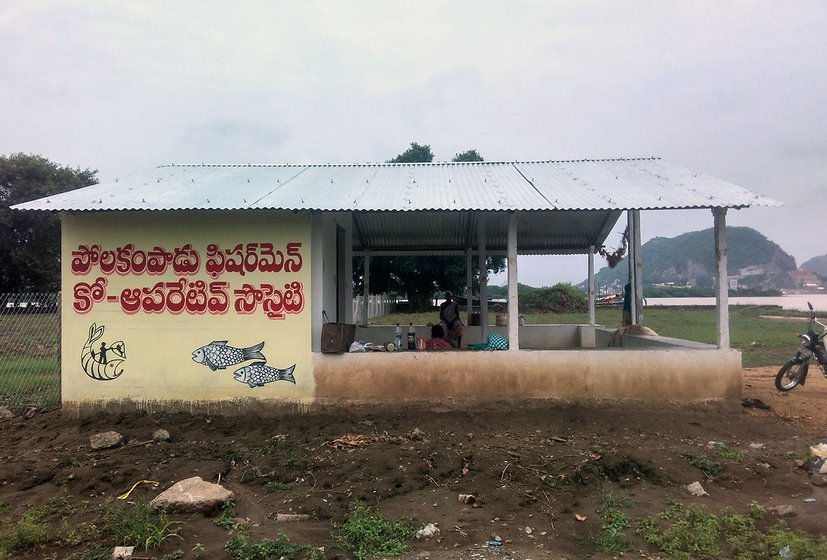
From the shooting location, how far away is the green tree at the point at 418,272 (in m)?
27.0

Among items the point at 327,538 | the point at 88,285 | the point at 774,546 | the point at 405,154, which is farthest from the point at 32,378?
the point at 405,154

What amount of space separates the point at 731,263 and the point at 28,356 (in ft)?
196

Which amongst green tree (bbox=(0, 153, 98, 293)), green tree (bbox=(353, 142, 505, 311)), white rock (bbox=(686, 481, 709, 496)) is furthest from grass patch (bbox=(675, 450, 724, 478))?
green tree (bbox=(0, 153, 98, 293))

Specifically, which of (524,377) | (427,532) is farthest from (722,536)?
(524,377)

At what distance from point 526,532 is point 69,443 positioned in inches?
209

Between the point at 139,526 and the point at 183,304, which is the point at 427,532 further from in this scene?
the point at 183,304

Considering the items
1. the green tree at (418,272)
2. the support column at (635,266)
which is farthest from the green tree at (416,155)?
the support column at (635,266)

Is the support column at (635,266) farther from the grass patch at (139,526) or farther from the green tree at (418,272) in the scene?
the green tree at (418,272)

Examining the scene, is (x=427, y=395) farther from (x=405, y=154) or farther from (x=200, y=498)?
(x=405, y=154)

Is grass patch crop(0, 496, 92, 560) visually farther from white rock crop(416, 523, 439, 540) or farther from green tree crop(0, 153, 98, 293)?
green tree crop(0, 153, 98, 293)

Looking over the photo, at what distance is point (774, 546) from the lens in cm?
377

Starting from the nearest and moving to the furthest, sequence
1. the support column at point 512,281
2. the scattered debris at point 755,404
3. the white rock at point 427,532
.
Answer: the white rock at point 427,532 → the support column at point 512,281 → the scattered debris at point 755,404

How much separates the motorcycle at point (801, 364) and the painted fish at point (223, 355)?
7808 mm

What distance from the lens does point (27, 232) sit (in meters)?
25.9
